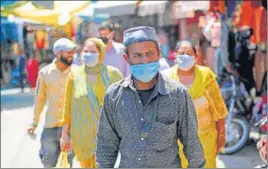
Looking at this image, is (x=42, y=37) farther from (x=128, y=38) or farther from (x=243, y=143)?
(x=128, y=38)

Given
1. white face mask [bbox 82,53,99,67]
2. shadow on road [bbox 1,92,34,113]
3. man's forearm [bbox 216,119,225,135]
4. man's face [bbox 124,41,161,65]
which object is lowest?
shadow on road [bbox 1,92,34,113]

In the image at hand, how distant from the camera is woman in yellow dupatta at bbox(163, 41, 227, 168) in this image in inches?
173

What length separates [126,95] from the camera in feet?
9.75

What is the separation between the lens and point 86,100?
4.52 meters

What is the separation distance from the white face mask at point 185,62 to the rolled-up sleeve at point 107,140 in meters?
1.48

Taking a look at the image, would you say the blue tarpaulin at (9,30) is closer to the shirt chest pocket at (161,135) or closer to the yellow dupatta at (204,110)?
the yellow dupatta at (204,110)

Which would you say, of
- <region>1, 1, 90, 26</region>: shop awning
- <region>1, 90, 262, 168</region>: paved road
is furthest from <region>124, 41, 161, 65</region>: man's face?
<region>1, 1, 90, 26</region>: shop awning

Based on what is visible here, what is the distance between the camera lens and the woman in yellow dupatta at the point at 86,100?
179 inches

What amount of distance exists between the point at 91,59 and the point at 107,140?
1656 millimetres

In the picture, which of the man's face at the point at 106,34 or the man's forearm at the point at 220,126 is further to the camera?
the man's face at the point at 106,34

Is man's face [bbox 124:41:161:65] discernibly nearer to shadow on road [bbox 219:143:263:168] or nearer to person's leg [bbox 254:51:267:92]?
shadow on road [bbox 219:143:263:168]

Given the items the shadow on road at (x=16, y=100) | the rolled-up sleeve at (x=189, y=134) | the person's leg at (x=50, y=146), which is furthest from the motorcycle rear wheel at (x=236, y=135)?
the shadow on road at (x=16, y=100)

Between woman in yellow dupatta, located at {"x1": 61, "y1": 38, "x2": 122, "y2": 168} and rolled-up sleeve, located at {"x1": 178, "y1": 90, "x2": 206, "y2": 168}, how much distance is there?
1641mm

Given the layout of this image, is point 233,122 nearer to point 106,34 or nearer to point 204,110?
point 106,34
